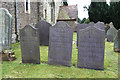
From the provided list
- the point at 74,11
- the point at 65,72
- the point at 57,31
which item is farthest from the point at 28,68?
the point at 74,11

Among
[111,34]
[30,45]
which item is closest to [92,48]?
[30,45]

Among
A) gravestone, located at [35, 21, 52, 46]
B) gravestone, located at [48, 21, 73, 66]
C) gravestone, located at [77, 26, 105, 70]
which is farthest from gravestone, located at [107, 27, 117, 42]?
gravestone, located at [48, 21, 73, 66]

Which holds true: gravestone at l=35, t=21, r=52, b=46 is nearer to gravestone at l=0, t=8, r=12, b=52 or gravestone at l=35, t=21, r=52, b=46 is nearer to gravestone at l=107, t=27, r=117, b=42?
gravestone at l=0, t=8, r=12, b=52

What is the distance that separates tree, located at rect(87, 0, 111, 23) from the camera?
17745mm

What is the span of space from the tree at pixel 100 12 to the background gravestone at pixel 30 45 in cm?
1558

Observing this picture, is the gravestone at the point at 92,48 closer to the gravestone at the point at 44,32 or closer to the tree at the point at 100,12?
the gravestone at the point at 44,32

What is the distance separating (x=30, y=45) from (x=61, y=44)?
3.92 ft

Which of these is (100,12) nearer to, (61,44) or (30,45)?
(61,44)

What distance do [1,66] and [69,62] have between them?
244cm

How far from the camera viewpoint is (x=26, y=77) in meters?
3.31

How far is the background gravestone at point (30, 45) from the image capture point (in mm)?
4398

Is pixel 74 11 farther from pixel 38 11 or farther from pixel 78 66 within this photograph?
pixel 78 66

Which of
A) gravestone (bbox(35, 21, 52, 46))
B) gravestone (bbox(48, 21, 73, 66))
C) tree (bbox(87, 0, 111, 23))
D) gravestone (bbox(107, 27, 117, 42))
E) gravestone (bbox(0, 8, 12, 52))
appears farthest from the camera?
tree (bbox(87, 0, 111, 23))

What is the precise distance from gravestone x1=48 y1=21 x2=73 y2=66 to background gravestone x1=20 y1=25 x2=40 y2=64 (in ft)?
1.74
